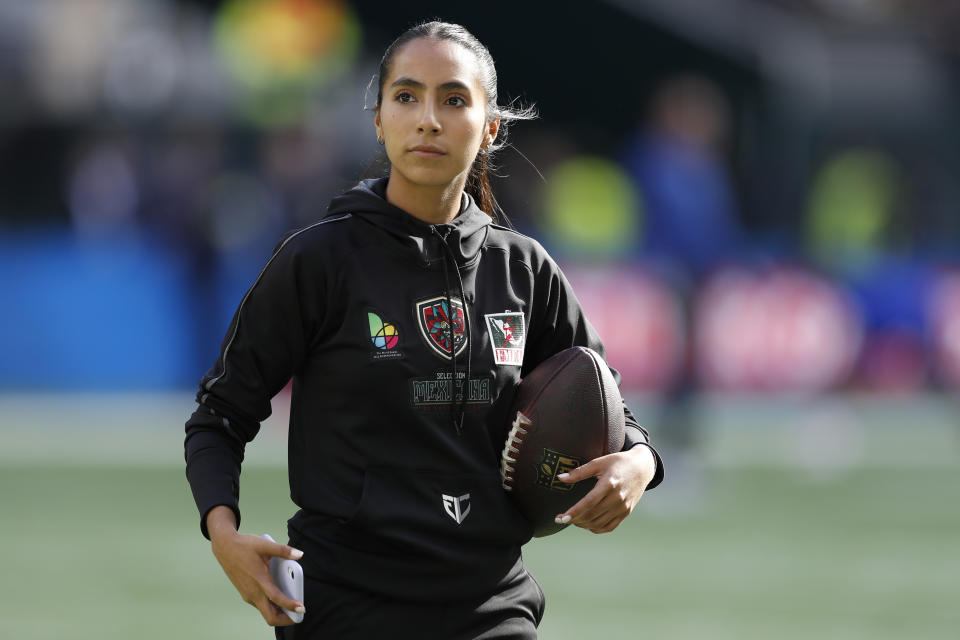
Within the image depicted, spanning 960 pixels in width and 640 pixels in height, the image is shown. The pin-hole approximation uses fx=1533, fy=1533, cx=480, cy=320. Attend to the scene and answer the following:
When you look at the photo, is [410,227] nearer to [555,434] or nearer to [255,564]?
[555,434]

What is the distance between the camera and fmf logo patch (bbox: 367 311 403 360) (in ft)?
10.1

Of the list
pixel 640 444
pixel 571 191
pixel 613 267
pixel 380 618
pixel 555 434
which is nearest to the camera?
pixel 380 618

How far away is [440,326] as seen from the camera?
10.3ft

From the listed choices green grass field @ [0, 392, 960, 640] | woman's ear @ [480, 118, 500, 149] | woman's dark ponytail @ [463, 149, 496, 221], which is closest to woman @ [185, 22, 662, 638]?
woman's ear @ [480, 118, 500, 149]

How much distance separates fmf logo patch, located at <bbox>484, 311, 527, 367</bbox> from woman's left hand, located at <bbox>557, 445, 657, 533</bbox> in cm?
29

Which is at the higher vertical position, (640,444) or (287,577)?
(640,444)

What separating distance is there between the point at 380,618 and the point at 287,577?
27 centimetres

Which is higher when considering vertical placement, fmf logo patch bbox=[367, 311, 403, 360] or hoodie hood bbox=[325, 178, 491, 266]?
hoodie hood bbox=[325, 178, 491, 266]

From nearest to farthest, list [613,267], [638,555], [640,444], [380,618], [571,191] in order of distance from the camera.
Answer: [380,618] → [640,444] → [638,555] → [613,267] → [571,191]

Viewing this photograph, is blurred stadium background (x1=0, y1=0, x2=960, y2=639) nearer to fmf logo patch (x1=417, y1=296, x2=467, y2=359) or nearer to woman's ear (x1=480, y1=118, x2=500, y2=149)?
woman's ear (x1=480, y1=118, x2=500, y2=149)

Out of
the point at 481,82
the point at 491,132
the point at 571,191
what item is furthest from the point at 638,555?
the point at 571,191


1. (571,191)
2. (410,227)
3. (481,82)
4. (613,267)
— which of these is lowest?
(410,227)

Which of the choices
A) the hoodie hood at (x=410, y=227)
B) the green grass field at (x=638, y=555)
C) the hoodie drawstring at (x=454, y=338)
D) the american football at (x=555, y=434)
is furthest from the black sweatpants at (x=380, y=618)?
the green grass field at (x=638, y=555)

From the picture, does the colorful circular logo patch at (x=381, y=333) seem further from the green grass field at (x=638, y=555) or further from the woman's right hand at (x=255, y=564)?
the green grass field at (x=638, y=555)
